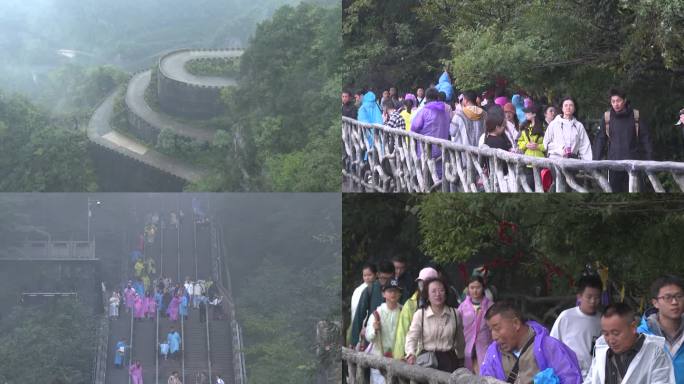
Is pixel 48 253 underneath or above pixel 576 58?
underneath

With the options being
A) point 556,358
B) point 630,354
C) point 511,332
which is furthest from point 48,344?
point 630,354

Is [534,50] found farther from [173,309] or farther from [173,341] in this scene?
[173,341]

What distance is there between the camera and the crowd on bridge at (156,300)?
7625mm

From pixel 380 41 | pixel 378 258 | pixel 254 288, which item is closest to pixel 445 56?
pixel 380 41

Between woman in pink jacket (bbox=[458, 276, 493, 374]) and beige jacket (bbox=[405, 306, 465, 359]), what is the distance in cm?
5

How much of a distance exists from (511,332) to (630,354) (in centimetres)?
49

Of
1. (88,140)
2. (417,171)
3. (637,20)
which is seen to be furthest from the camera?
(417,171)

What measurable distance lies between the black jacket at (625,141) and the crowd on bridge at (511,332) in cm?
105

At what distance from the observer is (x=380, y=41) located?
8.23 metres

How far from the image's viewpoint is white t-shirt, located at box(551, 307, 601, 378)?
5578mm

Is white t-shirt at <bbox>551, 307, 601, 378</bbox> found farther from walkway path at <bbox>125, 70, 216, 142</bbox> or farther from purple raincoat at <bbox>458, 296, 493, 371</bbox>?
walkway path at <bbox>125, 70, 216, 142</bbox>

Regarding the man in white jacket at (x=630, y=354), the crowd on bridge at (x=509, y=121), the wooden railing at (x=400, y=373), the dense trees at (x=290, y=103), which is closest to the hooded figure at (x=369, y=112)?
the crowd on bridge at (x=509, y=121)

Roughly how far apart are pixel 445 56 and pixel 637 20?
143 centimetres

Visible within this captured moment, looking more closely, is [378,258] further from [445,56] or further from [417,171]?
[445,56]
